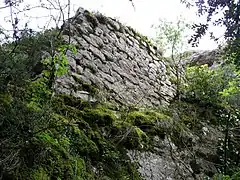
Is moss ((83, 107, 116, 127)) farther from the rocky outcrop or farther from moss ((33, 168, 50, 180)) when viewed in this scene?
the rocky outcrop

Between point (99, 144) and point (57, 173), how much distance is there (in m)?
0.86

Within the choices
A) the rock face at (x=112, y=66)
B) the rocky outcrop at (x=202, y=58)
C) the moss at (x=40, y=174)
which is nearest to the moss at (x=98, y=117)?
the rock face at (x=112, y=66)

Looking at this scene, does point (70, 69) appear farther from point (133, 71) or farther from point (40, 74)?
point (133, 71)

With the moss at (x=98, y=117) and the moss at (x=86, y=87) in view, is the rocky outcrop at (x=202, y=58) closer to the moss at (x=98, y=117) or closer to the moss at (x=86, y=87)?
the moss at (x=86, y=87)

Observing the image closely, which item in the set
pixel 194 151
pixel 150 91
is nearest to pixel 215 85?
pixel 150 91

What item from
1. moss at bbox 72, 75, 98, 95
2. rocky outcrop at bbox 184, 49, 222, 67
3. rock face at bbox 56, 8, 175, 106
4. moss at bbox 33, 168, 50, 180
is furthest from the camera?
rocky outcrop at bbox 184, 49, 222, 67

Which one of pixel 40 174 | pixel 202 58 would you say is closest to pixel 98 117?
pixel 40 174

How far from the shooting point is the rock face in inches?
174

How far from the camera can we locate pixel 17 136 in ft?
8.03

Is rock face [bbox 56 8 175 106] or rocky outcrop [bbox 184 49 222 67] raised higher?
rocky outcrop [bbox 184 49 222 67]

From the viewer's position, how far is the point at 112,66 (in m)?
5.23

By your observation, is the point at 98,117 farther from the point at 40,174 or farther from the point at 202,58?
the point at 202,58

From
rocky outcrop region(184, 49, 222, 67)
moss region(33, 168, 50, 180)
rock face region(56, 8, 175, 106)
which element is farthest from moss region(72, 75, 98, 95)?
rocky outcrop region(184, 49, 222, 67)

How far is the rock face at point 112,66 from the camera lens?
14.5 ft
